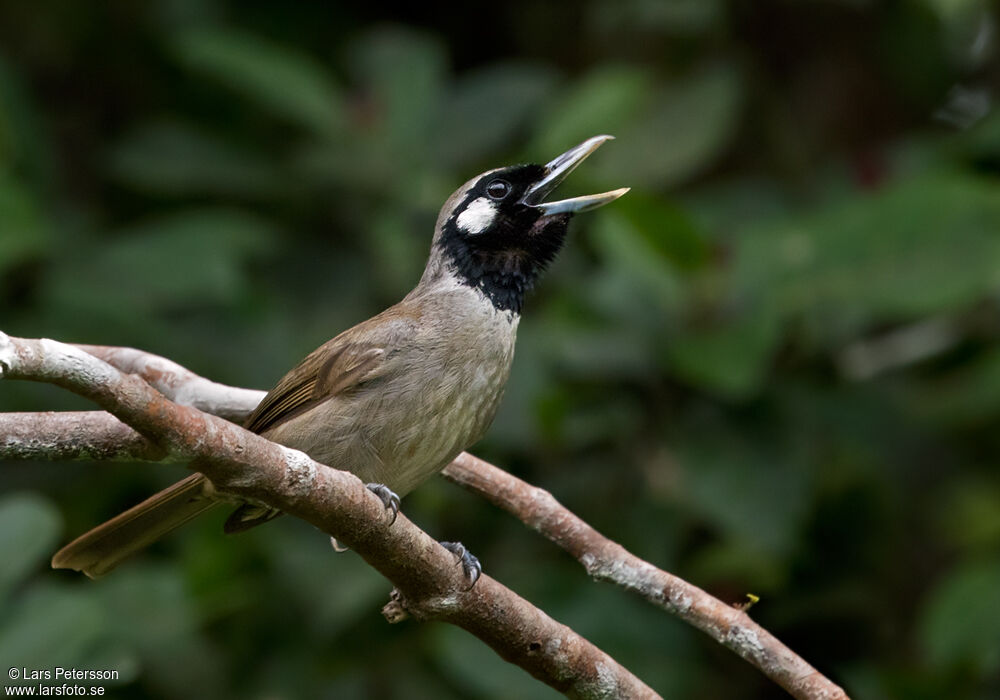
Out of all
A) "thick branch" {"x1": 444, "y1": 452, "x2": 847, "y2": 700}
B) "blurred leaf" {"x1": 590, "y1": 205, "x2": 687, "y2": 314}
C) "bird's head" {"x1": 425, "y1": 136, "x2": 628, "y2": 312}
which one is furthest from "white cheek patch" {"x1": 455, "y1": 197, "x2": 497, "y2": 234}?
"blurred leaf" {"x1": 590, "y1": 205, "x2": 687, "y2": 314}

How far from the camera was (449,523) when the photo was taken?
208 inches

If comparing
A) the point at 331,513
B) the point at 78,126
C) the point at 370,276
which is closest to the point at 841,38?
the point at 370,276

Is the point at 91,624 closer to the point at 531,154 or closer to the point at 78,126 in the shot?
the point at 531,154

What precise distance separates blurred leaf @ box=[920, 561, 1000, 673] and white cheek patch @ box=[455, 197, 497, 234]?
7.64 ft

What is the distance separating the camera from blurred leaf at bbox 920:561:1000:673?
183 inches

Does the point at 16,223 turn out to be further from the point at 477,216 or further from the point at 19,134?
the point at 477,216

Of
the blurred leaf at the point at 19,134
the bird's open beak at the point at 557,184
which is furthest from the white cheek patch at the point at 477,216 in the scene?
Answer: the blurred leaf at the point at 19,134

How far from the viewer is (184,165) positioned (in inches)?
232

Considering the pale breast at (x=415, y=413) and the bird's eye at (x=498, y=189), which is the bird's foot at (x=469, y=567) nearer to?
the pale breast at (x=415, y=413)

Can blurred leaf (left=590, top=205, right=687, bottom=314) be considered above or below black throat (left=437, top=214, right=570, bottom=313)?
above

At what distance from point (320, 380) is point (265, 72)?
260cm


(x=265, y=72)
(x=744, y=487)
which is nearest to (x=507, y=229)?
(x=744, y=487)

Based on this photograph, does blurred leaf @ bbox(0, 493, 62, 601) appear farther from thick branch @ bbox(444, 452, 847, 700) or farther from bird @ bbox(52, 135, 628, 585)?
thick branch @ bbox(444, 452, 847, 700)

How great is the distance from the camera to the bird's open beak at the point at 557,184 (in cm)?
367
